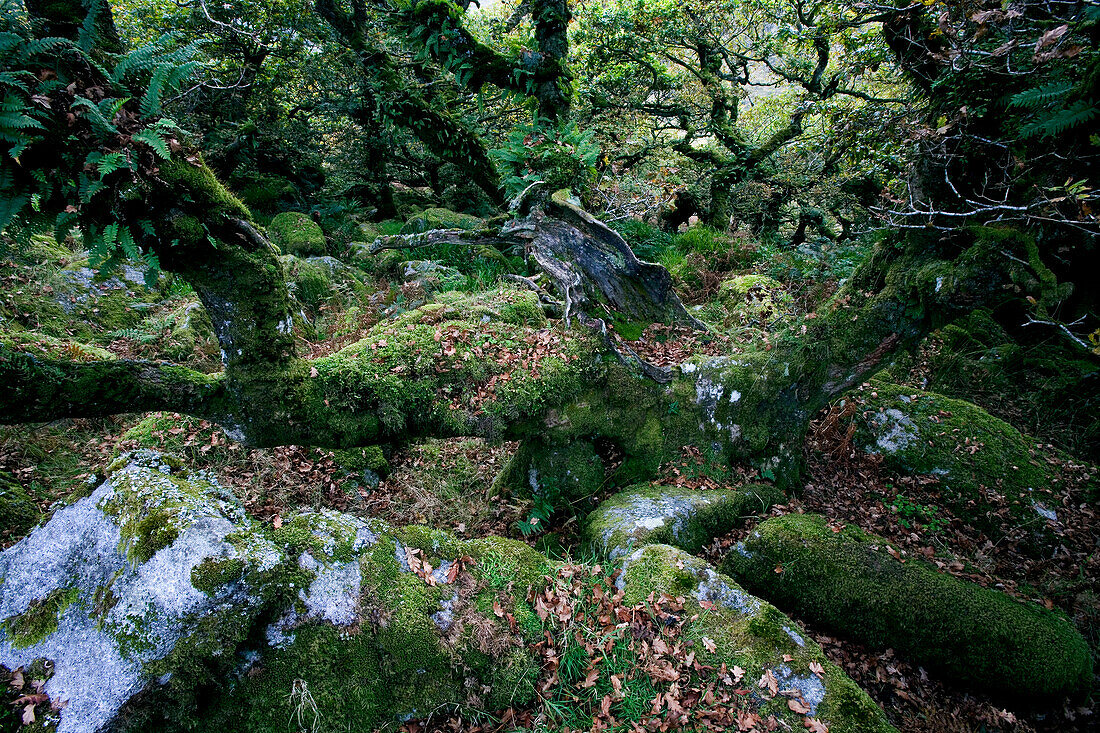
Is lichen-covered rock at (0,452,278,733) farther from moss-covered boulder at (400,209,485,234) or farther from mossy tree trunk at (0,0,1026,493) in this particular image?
moss-covered boulder at (400,209,485,234)

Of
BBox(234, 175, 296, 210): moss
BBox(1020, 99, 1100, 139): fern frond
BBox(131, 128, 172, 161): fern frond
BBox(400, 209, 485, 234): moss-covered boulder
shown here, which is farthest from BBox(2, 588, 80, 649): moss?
BBox(234, 175, 296, 210): moss

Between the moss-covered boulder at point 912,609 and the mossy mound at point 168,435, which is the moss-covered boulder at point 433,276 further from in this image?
the moss-covered boulder at point 912,609

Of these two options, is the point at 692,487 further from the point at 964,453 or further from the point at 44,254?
the point at 44,254

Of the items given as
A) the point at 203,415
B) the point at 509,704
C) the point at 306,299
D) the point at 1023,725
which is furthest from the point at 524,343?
the point at 1023,725

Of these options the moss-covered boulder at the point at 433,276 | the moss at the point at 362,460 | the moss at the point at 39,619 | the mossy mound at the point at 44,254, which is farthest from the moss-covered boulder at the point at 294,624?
the mossy mound at the point at 44,254

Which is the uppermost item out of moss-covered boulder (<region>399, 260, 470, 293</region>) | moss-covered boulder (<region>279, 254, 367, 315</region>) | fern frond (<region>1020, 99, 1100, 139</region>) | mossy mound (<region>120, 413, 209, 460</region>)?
fern frond (<region>1020, 99, 1100, 139</region>)

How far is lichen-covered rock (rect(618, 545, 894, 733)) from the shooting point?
323 centimetres

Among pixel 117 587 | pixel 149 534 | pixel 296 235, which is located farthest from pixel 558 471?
pixel 296 235

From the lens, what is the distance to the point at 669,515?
5.25 m

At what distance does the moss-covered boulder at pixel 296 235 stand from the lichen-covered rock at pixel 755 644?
10542mm

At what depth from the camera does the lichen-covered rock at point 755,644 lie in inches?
127

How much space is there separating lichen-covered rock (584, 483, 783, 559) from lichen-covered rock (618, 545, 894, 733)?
23.4 inches

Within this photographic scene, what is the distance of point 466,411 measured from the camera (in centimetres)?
543

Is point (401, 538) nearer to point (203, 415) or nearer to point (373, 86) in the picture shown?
point (203, 415)
